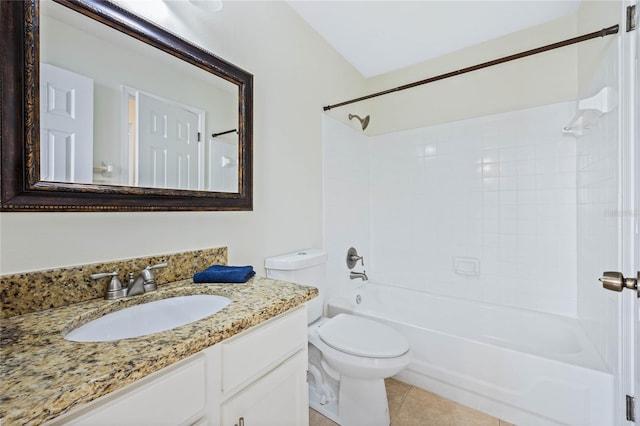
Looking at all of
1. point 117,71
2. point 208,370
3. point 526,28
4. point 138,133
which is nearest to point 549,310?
point 526,28

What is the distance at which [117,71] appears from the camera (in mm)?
984

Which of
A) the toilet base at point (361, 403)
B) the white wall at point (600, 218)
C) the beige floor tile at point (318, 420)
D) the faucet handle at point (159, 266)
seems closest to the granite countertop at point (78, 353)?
the faucet handle at point (159, 266)

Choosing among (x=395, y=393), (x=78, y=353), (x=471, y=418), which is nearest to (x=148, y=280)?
(x=78, y=353)

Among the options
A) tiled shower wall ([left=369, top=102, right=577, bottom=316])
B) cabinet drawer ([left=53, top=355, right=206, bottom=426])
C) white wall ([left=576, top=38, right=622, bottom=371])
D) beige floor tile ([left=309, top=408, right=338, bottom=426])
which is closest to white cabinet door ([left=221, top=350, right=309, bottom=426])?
cabinet drawer ([left=53, top=355, right=206, bottom=426])

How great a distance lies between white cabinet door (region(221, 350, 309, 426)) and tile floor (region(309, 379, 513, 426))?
0.75m

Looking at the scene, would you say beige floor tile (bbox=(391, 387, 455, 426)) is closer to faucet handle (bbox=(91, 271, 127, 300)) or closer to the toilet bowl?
the toilet bowl

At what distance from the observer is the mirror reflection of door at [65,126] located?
Answer: 81cm

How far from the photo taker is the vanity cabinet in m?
0.55

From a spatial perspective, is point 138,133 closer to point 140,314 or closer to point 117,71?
point 117,71

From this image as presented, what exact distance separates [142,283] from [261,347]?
0.50 m

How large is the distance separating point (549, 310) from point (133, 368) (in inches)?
99.1

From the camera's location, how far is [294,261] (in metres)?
1.55

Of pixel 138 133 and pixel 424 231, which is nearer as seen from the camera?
pixel 138 133

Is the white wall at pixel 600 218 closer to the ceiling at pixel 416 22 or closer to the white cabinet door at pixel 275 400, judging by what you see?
the ceiling at pixel 416 22
